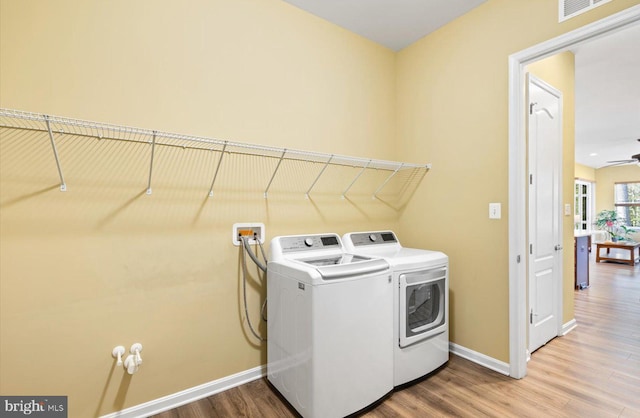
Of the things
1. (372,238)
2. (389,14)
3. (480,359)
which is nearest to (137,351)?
(372,238)

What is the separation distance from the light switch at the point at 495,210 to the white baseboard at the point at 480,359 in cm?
103

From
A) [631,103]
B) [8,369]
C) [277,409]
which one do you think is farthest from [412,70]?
[631,103]

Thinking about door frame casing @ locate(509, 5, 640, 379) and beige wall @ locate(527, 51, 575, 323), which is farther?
beige wall @ locate(527, 51, 575, 323)

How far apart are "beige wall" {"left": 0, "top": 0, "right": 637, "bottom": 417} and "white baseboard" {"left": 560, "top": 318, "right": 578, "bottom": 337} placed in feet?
3.82

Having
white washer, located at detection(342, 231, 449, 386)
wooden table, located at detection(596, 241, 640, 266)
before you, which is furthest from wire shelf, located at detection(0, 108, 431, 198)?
wooden table, located at detection(596, 241, 640, 266)

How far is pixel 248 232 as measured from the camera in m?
2.01

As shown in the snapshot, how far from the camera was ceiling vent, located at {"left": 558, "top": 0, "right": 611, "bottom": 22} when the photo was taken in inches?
64.6

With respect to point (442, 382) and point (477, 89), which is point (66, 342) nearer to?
point (442, 382)

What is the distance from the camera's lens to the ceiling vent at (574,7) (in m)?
1.64

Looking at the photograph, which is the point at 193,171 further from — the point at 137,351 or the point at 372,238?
the point at 372,238

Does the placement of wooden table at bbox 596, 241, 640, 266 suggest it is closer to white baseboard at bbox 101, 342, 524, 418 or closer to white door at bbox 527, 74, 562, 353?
white door at bbox 527, 74, 562, 353

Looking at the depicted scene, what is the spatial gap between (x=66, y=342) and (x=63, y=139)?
1.02 meters

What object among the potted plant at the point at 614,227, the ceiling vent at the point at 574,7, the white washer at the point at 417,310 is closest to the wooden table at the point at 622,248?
the potted plant at the point at 614,227
